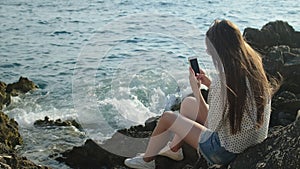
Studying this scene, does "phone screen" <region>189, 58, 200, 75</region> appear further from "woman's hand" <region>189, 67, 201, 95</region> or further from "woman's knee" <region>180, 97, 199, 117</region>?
"woman's knee" <region>180, 97, 199, 117</region>

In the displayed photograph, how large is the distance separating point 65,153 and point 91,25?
15803 millimetres

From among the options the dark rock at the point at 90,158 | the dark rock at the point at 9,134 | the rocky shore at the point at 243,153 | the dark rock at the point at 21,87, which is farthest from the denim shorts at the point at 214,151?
the dark rock at the point at 21,87

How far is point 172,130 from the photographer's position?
5.40 meters

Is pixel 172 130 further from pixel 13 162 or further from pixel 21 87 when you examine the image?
pixel 21 87

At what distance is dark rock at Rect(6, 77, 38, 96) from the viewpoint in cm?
1316

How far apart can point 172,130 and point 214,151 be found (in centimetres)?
75

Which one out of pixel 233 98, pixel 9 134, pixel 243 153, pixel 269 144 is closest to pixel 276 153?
pixel 269 144

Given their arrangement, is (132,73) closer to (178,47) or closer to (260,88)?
(178,47)

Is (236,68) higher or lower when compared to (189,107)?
higher

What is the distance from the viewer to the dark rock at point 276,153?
13.6 feet

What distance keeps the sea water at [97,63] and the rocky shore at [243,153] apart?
0.41 metres

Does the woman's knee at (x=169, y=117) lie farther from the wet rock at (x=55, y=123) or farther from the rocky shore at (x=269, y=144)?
the wet rock at (x=55, y=123)

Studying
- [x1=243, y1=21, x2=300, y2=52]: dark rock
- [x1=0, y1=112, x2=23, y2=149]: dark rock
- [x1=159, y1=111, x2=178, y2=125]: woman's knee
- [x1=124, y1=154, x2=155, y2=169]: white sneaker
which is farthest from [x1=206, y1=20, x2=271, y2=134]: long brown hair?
[x1=243, y1=21, x2=300, y2=52]: dark rock

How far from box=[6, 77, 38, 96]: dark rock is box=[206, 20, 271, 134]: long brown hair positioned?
9.26 metres
